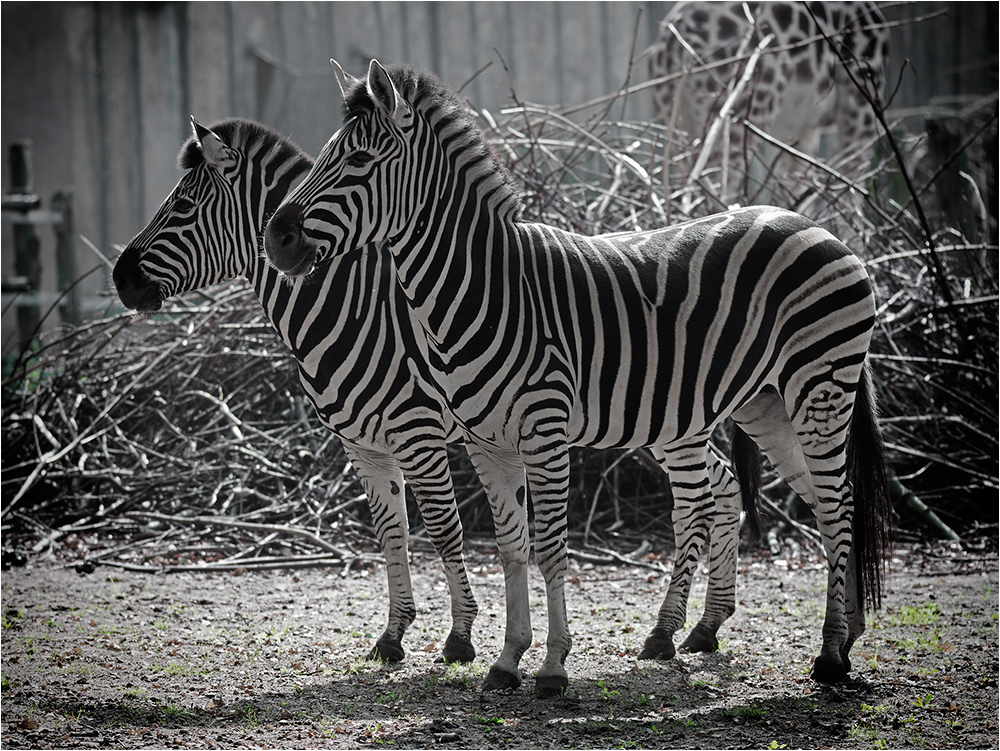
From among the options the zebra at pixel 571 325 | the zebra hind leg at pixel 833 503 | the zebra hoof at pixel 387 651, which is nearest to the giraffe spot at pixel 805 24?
the zebra at pixel 571 325

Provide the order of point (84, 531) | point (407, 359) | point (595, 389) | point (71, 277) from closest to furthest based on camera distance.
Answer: point (595, 389) < point (407, 359) < point (84, 531) < point (71, 277)

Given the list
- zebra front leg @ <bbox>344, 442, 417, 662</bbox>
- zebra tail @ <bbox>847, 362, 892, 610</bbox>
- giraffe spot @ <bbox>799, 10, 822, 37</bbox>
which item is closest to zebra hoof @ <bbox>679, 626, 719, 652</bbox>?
zebra tail @ <bbox>847, 362, 892, 610</bbox>

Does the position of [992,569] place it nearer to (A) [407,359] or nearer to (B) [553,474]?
(B) [553,474]

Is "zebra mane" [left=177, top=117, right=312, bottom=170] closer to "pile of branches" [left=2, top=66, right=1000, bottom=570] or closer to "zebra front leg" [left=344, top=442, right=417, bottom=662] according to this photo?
"zebra front leg" [left=344, top=442, right=417, bottom=662]

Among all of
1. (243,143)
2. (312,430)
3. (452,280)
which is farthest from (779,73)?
(452,280)

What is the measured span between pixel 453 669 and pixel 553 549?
0.67 metres

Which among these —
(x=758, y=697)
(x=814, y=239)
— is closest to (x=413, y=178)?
(x=814, y=239)

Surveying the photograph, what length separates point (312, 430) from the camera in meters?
6.32

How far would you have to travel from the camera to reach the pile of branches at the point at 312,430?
562 centimetres

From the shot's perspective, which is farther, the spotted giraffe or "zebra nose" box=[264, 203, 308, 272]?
the spotted giraffe

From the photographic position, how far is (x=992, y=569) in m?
5.00

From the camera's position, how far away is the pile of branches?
221 inches

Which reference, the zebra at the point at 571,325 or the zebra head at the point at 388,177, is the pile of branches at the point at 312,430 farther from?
the zebra head at the point at 388,177

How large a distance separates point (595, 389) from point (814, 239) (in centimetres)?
101
